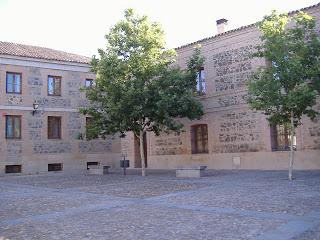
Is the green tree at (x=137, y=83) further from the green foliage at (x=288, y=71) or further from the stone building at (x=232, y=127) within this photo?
the green foliage at (x=288, y=71)

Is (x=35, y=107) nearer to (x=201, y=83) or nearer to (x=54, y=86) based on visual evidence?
(x=54, y=86)

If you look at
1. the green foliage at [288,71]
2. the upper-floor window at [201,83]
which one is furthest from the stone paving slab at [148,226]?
the upper-floor window at [201,83]

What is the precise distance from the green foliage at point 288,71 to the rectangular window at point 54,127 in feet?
46.0

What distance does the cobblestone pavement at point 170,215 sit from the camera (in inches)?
220

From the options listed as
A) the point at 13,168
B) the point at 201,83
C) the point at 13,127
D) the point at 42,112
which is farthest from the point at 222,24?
the point at 13,168

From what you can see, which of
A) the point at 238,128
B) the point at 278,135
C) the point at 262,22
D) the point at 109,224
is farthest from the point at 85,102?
the point at 109,224

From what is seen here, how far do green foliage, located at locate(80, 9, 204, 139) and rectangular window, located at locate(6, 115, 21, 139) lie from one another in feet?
21.8

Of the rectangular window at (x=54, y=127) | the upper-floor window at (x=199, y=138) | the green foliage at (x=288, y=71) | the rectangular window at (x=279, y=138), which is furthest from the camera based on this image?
the rectangular window at (x=54, y=127)

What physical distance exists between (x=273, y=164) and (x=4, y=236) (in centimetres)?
1323

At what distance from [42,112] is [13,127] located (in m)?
1.83

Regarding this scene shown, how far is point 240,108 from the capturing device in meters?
18.2

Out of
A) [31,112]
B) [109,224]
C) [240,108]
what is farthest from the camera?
[31,112]

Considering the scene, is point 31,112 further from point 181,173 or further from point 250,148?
point 250,148

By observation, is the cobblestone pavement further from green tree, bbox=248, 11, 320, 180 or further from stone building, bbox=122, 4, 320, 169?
stone building, bbox=122, 4, 320, 169
